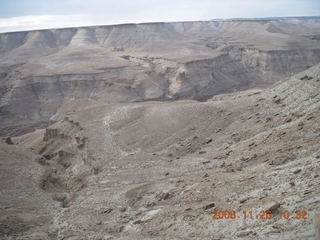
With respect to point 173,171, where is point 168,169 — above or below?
below

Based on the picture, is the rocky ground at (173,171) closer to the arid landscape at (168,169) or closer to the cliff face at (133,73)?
the arid landscape at (168,169)

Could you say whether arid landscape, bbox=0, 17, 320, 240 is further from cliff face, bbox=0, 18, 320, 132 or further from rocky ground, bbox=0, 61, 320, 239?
cliff face, bbox=0, 18, 320, 132

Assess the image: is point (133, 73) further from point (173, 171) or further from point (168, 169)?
point (173, 171)

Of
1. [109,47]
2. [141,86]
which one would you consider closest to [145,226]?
[141,86]

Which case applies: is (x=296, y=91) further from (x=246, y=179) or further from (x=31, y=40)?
(x=31, y=40)
